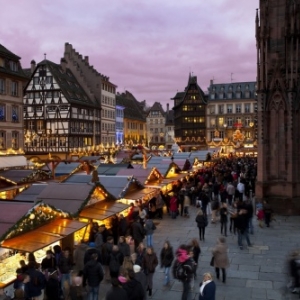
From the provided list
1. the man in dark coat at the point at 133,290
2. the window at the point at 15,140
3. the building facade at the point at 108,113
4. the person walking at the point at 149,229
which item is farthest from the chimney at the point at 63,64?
the man in dark coat at the point at 133,290

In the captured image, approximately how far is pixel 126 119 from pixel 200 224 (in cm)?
7496

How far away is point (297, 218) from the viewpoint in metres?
19.3

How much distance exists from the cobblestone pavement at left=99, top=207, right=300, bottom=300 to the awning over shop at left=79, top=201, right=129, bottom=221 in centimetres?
190

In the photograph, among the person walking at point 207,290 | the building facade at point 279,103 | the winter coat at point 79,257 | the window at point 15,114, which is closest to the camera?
the person walking at point 207,290

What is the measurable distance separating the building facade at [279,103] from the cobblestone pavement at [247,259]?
6.41ft

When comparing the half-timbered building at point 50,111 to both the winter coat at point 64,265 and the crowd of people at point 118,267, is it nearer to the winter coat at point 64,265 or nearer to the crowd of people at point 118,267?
the crowd of people at point 118,267

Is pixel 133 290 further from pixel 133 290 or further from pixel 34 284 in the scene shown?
pixel 34 284

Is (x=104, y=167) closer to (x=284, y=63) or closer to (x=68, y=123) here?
(x=284, y=63)

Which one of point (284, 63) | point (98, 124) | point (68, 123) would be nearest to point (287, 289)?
point (284, 63)

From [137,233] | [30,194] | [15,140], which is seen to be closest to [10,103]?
[15,140]

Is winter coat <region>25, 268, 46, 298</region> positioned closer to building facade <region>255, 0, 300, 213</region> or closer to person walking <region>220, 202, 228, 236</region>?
person walking <region>220, 202, 228, 236</region>

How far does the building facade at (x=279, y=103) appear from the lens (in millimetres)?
19969

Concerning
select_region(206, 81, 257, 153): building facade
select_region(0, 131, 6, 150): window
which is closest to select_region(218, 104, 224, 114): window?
select_region(206, 81, 257, 153): building facade

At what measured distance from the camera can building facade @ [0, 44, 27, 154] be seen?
3622 centimetres
